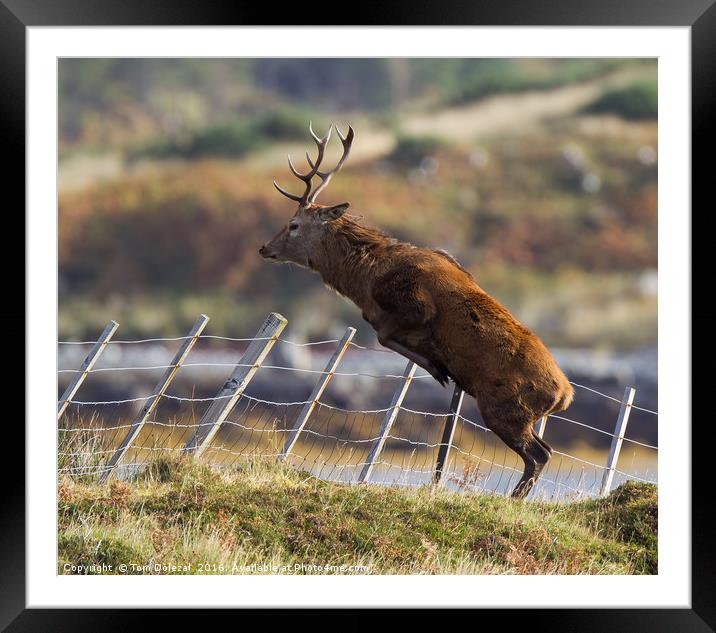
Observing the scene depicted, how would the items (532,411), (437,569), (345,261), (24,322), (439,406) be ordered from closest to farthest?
(24,322) < (437,569) < (532,411) < (345,261) < (439,406)

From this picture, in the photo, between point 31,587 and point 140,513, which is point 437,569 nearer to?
point 140,513

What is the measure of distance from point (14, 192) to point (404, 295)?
3.77 metres

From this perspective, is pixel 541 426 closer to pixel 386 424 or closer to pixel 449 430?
pixel 449 430

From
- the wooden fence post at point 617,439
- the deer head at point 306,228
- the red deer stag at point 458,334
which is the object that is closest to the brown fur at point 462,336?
the red deer stag at point 458,334

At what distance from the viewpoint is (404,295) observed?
10.2 m

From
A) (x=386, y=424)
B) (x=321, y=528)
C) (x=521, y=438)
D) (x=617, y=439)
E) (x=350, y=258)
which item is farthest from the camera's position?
(x=617, y=439)

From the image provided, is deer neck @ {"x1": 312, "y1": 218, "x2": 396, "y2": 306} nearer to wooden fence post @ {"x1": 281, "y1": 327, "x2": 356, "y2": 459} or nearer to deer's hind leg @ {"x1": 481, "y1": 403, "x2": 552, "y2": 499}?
wooden fence post @ {"x1": 281, "y1": 327, "x2": 356, "y2": 459}

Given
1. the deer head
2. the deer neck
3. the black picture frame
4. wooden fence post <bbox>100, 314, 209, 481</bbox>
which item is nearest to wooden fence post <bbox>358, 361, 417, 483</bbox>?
the deer neck

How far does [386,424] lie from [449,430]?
65 centimetres

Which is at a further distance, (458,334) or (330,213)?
(330,213)

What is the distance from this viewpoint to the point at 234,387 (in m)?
10.4

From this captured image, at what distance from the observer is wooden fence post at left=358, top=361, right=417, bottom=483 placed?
10.6 m

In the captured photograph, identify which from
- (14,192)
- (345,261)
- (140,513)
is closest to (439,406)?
(345,261)
